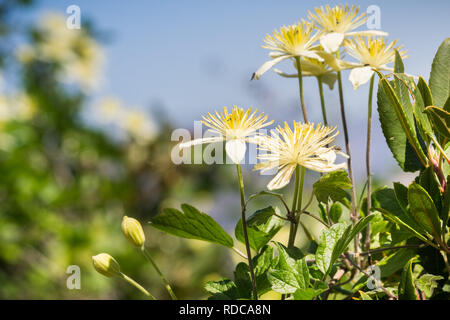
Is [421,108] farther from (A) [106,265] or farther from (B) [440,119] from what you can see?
(A) [106,265]

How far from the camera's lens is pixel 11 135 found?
2123 millimetres

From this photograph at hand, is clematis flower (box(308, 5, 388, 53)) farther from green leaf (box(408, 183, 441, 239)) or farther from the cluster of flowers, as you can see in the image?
green leaf (box(408, 183, 441, 239))

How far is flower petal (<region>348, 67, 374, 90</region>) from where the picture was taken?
343mm

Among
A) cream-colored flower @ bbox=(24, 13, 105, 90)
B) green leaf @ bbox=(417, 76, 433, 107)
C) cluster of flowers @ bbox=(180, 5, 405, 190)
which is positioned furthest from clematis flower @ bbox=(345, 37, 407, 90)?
cream-colored flower @ bbox=(24, 13, 105, 90)

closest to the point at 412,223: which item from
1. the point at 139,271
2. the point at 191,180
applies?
the point at 139,271

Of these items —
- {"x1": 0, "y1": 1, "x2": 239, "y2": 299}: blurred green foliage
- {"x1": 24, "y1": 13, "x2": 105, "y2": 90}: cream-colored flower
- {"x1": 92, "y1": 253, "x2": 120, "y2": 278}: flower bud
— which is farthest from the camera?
{"x1": 24, "y1": 13, "x2": 105, "y2": 90}: cream-colored flower

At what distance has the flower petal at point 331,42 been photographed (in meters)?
0.34

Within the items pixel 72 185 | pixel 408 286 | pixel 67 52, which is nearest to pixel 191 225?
pixel 408 286

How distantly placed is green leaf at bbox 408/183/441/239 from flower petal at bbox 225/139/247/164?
4.5 inches

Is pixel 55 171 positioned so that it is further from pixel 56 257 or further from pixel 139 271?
pixel 139 271

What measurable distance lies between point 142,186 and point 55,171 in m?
0.47

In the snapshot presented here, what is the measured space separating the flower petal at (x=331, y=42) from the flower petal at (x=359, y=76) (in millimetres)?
28

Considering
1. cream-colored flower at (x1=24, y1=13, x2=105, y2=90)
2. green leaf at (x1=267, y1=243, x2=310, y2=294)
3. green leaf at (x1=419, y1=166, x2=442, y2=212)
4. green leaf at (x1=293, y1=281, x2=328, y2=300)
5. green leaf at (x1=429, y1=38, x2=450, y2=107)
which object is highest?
cream-colored flower at (x1=24, y1=13, x2=105, y2=90)

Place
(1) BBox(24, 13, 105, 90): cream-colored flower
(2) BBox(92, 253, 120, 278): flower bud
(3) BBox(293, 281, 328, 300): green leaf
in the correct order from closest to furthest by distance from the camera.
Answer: (3) BBox(293, 281, 328, 300): green leaf → (2) BBox(92, 253, 120, 278): flower bud → (1) BBox(24, 13, 105, 90): cream-colored flower
